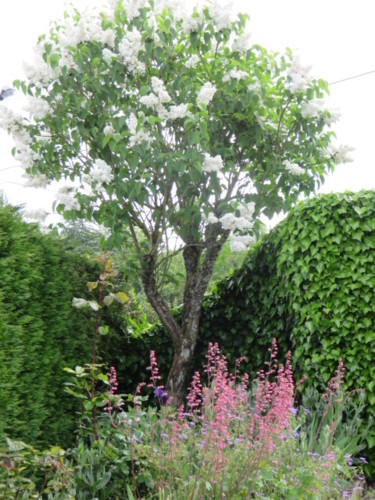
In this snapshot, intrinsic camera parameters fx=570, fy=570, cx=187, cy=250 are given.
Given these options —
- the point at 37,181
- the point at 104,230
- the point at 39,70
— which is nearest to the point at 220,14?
the point at 39,70

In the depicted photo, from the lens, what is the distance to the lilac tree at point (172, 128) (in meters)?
4.46

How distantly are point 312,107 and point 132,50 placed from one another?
155cm

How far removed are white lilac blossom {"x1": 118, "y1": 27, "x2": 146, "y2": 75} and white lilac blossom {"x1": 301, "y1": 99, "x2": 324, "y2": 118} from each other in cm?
138

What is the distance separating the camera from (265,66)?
Answer: 5027mm

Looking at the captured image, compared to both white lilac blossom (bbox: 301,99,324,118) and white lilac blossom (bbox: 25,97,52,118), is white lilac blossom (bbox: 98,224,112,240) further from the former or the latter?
white lilac blossom (bbox: 301,99,324,118)

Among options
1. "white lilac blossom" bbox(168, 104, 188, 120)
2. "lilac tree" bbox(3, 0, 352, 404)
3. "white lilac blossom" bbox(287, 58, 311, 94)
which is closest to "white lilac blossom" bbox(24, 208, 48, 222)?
"lilac tree" bbox(3, 0, 352, 404)

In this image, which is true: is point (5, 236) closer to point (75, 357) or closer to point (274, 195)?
point (75, 357)

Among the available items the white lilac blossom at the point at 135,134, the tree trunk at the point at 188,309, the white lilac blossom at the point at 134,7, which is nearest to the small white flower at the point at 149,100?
the white lilac blossom at the point at 135,134


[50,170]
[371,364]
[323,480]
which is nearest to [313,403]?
[371,364]

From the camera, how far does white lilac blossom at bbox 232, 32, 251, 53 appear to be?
472 cm

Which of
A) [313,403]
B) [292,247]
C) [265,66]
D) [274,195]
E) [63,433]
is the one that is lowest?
[63,433]

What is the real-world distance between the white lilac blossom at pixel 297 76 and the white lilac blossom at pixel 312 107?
14 cm

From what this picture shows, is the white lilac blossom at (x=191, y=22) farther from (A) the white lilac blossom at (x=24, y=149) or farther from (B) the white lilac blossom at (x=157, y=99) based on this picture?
(A) the white lilac blossom at (x=24, y=149)

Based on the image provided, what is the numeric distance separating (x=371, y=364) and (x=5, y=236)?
3.13 meters
